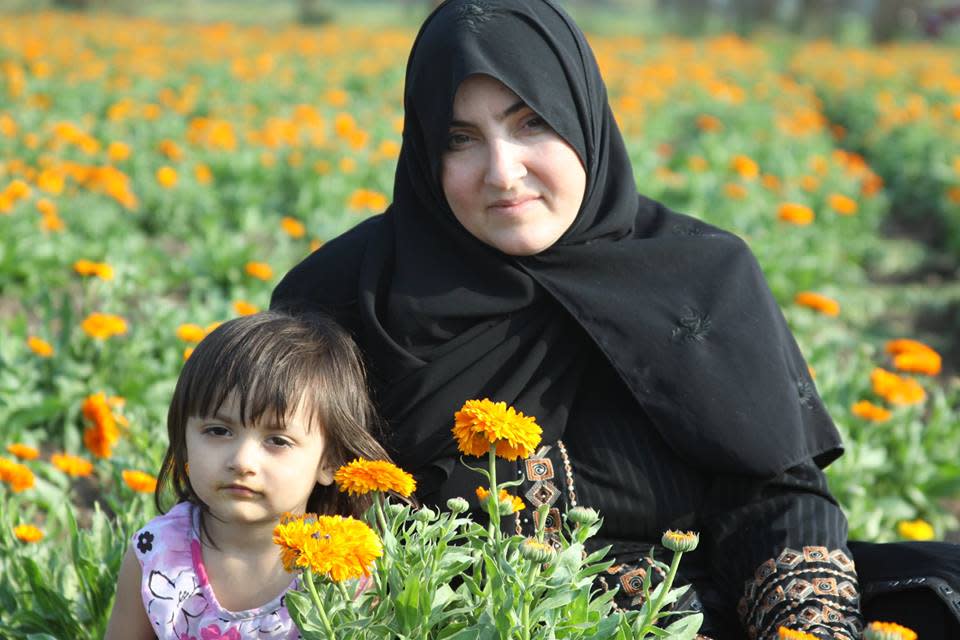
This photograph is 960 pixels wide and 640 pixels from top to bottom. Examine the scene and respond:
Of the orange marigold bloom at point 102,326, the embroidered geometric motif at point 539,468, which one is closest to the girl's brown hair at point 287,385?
the embroidered geometric motif at point 539,468

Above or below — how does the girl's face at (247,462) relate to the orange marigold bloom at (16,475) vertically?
above

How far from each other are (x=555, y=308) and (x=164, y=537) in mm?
893

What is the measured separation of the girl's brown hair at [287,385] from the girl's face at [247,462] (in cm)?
2

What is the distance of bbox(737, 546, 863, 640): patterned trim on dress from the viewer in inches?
86.9

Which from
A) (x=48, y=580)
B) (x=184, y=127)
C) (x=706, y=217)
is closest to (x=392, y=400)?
(x=48, y=580)

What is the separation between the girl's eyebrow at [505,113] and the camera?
238 centimetres

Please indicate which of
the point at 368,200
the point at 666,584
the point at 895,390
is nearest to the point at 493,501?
the point at 666,584

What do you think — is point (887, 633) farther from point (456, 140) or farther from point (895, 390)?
point (895, 390)

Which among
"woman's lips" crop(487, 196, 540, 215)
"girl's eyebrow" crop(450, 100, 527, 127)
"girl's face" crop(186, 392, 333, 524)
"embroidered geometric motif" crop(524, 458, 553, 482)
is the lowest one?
"embroidered geometric motif" crop(524, 458, 553, 482)

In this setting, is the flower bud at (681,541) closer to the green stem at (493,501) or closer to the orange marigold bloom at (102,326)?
the green stem at (493,501)

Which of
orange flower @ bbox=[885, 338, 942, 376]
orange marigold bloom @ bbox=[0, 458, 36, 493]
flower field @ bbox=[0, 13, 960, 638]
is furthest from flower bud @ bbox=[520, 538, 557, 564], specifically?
orange flower @ bbox=[885, 338, 942, 376]

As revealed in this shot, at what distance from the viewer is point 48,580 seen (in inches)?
108

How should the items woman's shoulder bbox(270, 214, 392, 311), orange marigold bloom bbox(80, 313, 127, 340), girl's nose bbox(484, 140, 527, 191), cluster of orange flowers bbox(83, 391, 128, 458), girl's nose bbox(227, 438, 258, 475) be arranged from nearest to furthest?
girl's nose bbox(227, 438, 258, 475) < girl's nose bbox(484, 140, 527, 191) < woman's shoulder bbox(270, 214, 392, 311) < cluster of orange flowers bbox(83, 391, 128, 458) < orange marigold bloom bbox(80, 313, 127, 340)

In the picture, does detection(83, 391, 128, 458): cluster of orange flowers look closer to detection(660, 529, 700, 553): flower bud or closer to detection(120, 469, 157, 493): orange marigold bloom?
detection(120, 469, 157, 493): orange marigold bloom
